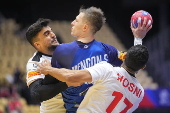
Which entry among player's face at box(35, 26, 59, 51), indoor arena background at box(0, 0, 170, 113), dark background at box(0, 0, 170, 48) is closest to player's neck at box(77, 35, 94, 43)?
player's face at box(35, 26, 59, 51)

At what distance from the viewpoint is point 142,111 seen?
11.7 metres

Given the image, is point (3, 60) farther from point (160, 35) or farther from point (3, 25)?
point (160, 35)

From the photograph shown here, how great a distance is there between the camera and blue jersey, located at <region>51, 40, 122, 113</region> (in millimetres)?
3562

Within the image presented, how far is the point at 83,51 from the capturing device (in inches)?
141

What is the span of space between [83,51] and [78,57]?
0.08 meters

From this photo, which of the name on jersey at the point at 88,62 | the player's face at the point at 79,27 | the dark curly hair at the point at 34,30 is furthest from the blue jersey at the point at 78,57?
the dark curly hair at the point at 34,30

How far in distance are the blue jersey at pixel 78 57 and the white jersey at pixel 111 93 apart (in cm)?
15

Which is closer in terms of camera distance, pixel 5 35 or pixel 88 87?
pixel 88 87

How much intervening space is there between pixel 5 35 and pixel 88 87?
470 inches

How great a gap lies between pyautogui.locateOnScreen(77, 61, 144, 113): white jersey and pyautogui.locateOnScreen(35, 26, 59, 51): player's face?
0.79 meters

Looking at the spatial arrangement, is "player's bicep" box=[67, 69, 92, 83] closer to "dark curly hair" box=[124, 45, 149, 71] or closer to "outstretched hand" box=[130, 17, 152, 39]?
"dark curly hair" box=[124, 45, 149, 71]

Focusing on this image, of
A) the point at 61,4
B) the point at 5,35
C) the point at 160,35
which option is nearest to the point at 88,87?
the point at 5,35

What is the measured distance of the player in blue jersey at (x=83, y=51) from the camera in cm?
357

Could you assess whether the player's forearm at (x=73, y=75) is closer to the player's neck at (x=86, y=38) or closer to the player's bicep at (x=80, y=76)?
the player's bicep at (x=80, y=76)
